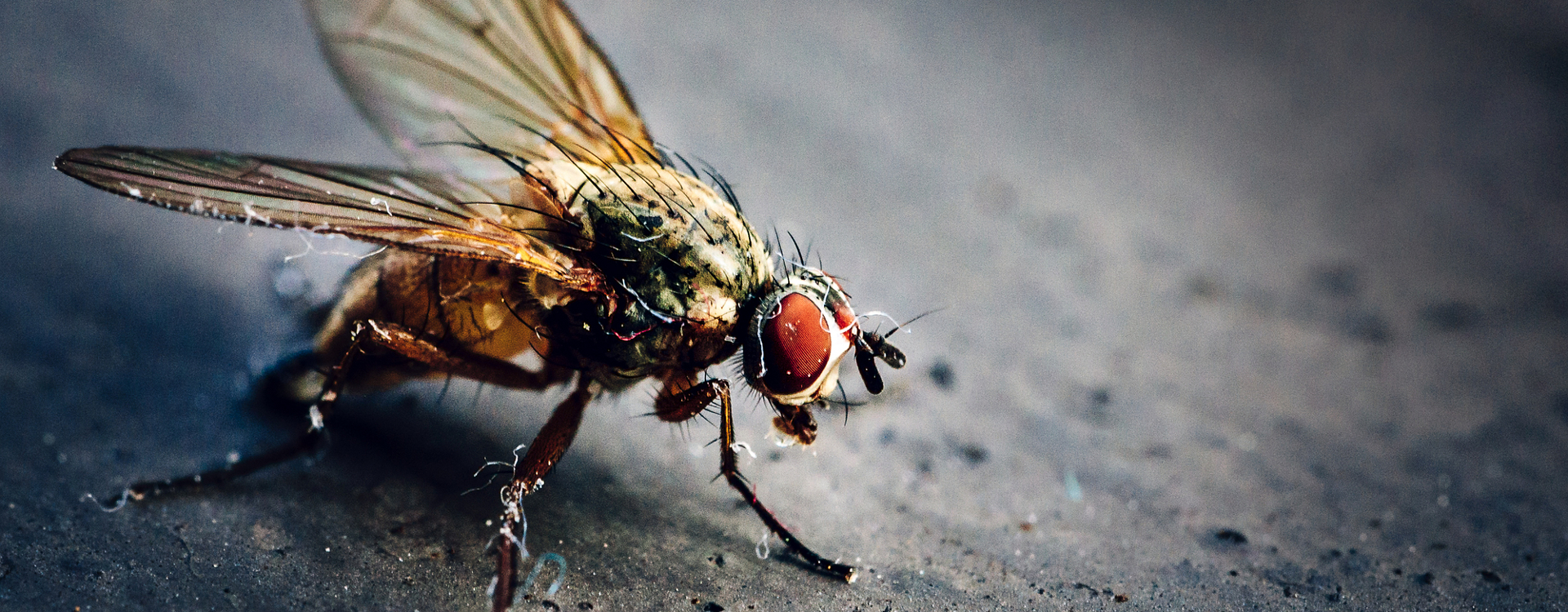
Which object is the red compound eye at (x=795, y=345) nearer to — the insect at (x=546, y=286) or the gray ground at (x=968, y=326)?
the insect at (x=546, y=286)

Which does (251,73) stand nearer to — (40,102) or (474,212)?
(40,102)

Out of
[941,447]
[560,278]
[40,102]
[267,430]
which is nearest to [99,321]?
[267,430]

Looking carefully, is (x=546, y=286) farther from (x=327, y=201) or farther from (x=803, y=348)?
(x=803, y=348)

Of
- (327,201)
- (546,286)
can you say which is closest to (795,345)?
(546,286)

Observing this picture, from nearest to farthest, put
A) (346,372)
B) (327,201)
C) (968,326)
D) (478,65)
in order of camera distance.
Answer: (327,201)
(346,372)
(478,65)
(968,326)

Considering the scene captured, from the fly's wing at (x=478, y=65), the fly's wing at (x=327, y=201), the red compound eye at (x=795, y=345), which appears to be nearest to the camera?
the fly's wing at (x=327, y=201)

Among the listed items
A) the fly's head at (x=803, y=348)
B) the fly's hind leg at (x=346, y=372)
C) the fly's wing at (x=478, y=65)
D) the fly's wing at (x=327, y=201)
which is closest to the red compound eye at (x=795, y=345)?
the fly's head at (x=803, y=348)

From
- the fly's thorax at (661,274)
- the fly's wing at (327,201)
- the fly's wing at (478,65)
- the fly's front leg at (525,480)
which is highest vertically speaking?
the fly's wing at (478,65)
